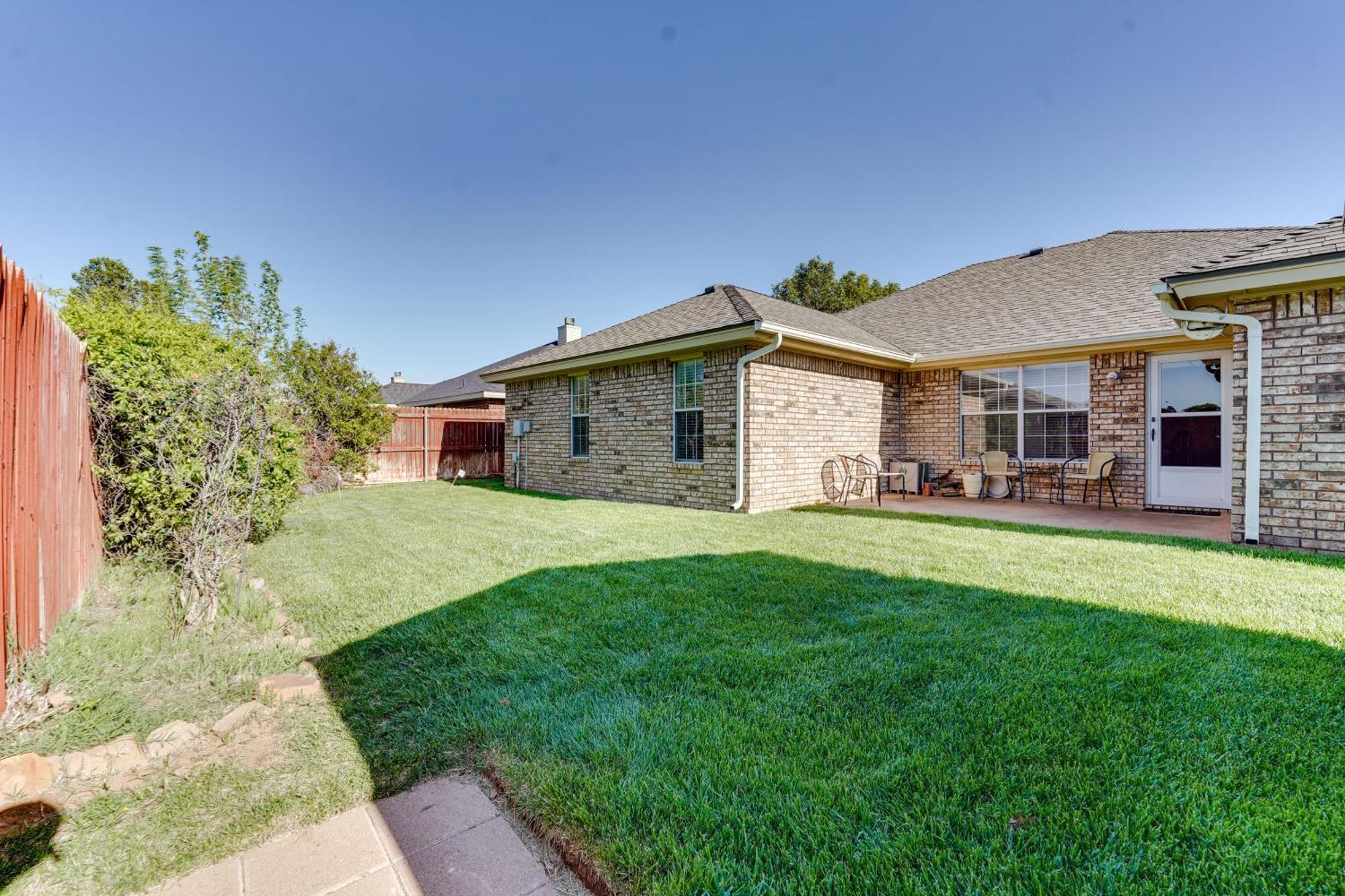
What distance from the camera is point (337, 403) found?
44.4 ft

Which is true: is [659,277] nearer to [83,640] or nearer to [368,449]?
[368,449]

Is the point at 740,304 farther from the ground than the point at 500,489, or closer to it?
farther from the ground

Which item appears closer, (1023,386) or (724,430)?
(724,430)

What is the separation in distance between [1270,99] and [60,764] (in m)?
14.5

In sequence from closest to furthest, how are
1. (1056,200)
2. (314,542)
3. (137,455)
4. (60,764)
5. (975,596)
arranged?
(60,764) → (975,596) → (137,455) → (314,542) → (1056,200)

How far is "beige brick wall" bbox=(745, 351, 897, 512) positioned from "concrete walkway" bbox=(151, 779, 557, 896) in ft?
22.2

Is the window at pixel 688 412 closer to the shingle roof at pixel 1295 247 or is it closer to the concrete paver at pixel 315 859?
the shingle roof at pixel 1295 247

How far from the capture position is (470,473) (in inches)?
666

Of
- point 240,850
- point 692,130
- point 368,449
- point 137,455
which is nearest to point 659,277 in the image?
point 692,130

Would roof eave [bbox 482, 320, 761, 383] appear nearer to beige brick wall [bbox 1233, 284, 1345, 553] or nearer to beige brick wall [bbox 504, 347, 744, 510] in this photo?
beige brick wall [bbox 504, 347, 744, 510]

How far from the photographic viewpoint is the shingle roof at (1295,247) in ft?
16.9

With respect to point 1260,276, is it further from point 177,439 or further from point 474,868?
point 177,439

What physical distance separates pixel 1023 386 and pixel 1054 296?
7.80ft

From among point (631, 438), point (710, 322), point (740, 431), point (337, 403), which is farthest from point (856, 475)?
point (337, 403)
